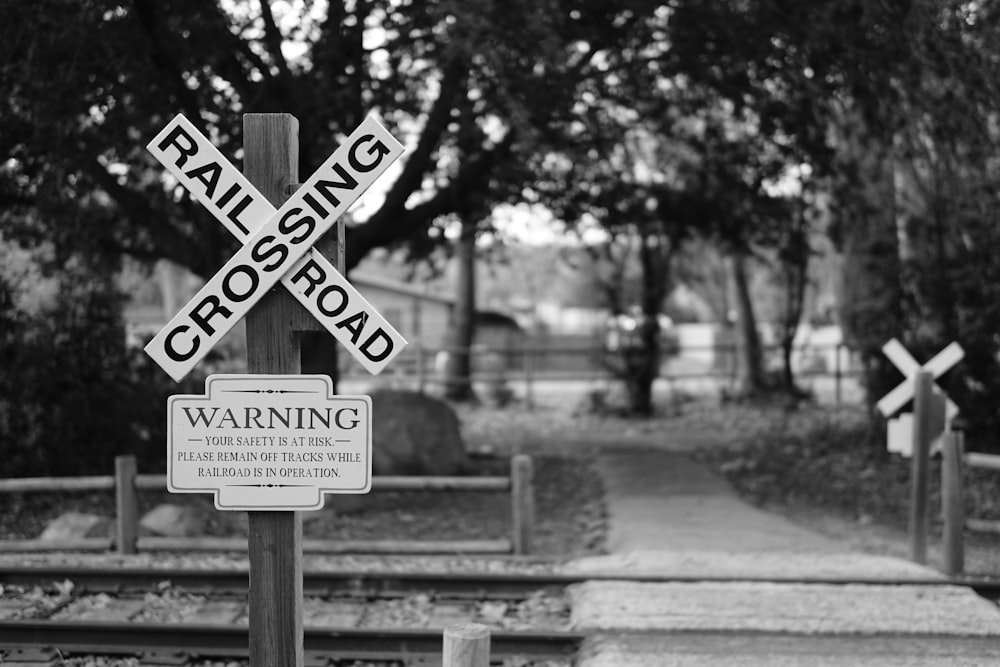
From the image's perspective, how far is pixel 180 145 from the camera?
12.7ft

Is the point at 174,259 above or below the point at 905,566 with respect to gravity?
above

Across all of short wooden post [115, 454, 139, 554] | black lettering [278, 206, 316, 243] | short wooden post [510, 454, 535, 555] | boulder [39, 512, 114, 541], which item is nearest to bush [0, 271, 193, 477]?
boulder [39, 512, 114, 541]

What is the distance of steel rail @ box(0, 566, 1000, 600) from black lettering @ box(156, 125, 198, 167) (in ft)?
14.4

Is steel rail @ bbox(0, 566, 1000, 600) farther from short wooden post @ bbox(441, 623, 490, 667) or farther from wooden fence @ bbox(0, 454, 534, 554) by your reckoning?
short wooden post @ bbox(441, 623, 490, 667)

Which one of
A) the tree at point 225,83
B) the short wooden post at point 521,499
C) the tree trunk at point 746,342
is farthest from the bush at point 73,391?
the tree trunk at point 746,342

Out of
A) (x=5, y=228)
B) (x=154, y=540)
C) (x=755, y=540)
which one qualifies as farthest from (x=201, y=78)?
(x=755, y=540)

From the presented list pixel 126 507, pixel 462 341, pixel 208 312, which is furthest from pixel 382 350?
pixel 462 341

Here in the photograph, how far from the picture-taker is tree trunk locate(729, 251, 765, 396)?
23.1 meters

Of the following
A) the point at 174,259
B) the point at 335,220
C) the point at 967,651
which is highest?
the point at 174,259

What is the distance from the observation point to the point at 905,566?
321 inches

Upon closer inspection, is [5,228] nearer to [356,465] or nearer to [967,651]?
[356,465]

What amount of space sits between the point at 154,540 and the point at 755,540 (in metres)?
5.22

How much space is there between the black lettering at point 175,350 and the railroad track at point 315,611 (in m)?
3.03

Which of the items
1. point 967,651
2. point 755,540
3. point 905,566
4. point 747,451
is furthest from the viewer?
point 747,451
